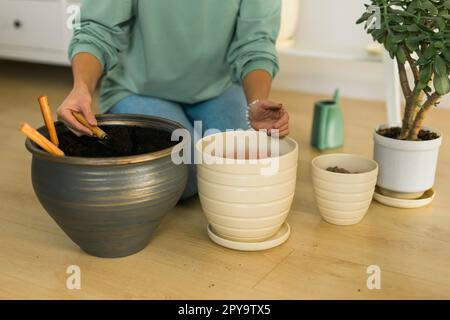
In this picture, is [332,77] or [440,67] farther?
[332,77]

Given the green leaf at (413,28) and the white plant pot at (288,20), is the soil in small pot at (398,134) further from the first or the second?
the white plant pot at (288,20)

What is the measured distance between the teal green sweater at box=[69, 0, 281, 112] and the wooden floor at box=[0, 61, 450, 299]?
0.93ft

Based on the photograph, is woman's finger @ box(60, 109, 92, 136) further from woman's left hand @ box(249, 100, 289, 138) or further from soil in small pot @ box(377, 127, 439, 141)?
soil in small pot @ box(377, 127, 439, 141)

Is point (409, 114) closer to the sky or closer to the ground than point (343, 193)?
closer to the sky

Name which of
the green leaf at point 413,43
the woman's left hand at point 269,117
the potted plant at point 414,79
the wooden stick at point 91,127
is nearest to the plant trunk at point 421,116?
the potted plant at point 414,79

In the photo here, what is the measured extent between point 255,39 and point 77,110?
464 millimetres

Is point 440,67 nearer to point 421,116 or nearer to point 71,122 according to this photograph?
point 421,116

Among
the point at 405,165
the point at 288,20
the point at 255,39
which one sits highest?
the point at 255,39

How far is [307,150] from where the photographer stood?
167cm

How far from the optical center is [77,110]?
1058mm

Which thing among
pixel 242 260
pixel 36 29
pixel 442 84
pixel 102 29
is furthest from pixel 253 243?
pixel 36 29

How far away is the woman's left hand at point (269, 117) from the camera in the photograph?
1.12m

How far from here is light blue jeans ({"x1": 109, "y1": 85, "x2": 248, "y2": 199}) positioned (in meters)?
1.38

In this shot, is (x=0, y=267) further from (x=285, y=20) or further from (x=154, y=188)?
(x=285, y=20)
